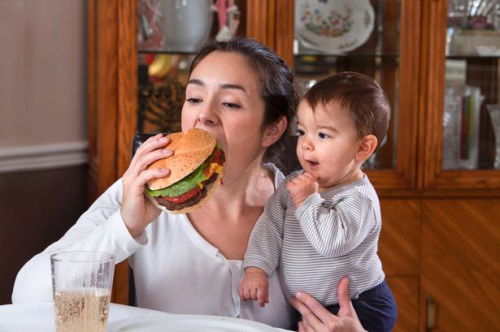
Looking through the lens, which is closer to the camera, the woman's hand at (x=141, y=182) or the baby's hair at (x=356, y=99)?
the woman's hand at (x=141, y=182)

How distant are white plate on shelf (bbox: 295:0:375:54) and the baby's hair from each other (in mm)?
1400

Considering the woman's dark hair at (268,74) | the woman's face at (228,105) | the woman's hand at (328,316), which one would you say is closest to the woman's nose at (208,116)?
the woman's face at (228,105)

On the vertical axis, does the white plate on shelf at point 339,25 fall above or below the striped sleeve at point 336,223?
above

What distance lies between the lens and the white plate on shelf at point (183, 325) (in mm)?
1138

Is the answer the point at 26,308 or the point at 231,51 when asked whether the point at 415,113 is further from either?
the point at 26,308

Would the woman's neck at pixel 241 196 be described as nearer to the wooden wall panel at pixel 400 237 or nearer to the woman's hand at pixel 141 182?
the woman's hand at pixel 141 182

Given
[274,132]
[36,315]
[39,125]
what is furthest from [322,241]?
[39,125]

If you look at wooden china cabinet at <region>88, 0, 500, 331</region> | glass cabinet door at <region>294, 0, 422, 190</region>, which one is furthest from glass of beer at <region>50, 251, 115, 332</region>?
glass cabinet door at <region>294, 0, 422, 190</region>

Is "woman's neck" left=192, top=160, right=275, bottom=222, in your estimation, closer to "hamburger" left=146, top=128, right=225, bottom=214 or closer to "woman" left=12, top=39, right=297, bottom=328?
"woman" left=12, top=39, right=297, bottom=328

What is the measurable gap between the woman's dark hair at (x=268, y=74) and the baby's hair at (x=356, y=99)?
0.54 ft

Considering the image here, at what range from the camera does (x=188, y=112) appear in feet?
5.41

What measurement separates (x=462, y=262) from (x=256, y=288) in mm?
1612

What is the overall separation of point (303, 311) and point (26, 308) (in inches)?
20.6

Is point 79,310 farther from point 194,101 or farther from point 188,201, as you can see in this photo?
point 194,101
